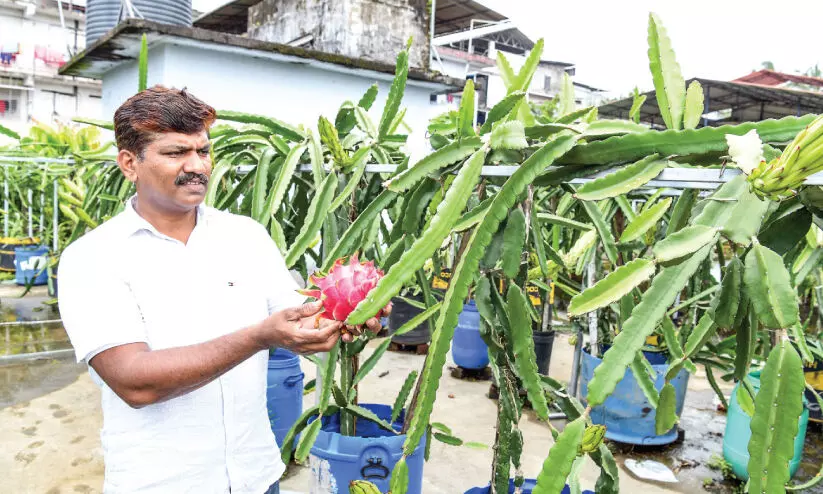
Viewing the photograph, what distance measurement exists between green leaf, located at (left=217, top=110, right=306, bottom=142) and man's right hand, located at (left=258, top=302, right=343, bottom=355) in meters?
1.01

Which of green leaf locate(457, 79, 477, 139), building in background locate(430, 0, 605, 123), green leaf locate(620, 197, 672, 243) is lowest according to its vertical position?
green leaf locate(620, 197, 672, 243)

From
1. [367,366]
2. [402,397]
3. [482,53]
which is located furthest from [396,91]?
[482,53]

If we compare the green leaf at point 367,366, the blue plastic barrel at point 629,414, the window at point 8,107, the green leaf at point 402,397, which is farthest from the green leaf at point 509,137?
the window at point 8,107

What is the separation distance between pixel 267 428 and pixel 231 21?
7309mm

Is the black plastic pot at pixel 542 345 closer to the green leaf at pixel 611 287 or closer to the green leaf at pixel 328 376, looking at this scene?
the green leaf at pixel 328 376

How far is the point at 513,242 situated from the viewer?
3.59 ft

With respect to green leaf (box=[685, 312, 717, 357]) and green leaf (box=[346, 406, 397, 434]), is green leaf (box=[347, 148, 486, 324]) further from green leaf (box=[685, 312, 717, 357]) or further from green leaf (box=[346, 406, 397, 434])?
green leaf (box=[346, 406, 397, 434])

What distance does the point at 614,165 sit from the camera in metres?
1.01

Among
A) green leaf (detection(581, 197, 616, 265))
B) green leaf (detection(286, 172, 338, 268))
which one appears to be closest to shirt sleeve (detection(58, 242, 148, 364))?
green leaf (detection(286, 172, 338, 268))

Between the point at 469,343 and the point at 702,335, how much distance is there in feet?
8.11

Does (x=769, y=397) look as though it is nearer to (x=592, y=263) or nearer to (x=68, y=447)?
(x=592, y=263)

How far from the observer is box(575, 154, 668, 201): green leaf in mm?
925

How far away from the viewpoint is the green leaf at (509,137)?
1.06 m

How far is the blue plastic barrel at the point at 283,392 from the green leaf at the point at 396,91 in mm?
955
